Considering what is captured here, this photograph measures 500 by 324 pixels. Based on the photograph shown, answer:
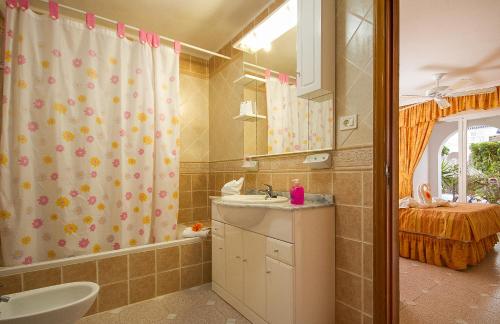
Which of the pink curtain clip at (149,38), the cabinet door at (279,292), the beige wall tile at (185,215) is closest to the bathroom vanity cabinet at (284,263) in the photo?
the cabinet door at (279,292)

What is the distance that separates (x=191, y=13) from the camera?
228cm

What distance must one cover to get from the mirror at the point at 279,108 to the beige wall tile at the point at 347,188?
0.21 meters

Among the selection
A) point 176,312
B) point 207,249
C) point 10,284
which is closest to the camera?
point 10,284

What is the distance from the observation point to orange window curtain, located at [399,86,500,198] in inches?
169

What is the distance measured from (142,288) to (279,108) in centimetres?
181

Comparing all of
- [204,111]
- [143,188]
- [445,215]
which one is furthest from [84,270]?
[445,215]

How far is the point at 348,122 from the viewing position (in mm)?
1518

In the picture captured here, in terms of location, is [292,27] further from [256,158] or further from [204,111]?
[204,111]

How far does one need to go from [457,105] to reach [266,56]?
391 cm

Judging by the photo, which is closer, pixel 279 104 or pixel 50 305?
pixel 50 305

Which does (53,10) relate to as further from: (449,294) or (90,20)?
(449,294)

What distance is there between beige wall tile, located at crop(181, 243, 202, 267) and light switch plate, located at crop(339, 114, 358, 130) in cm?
158

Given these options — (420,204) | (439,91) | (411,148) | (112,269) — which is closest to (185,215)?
(112,269)

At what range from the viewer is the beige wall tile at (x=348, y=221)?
1.44 meters
